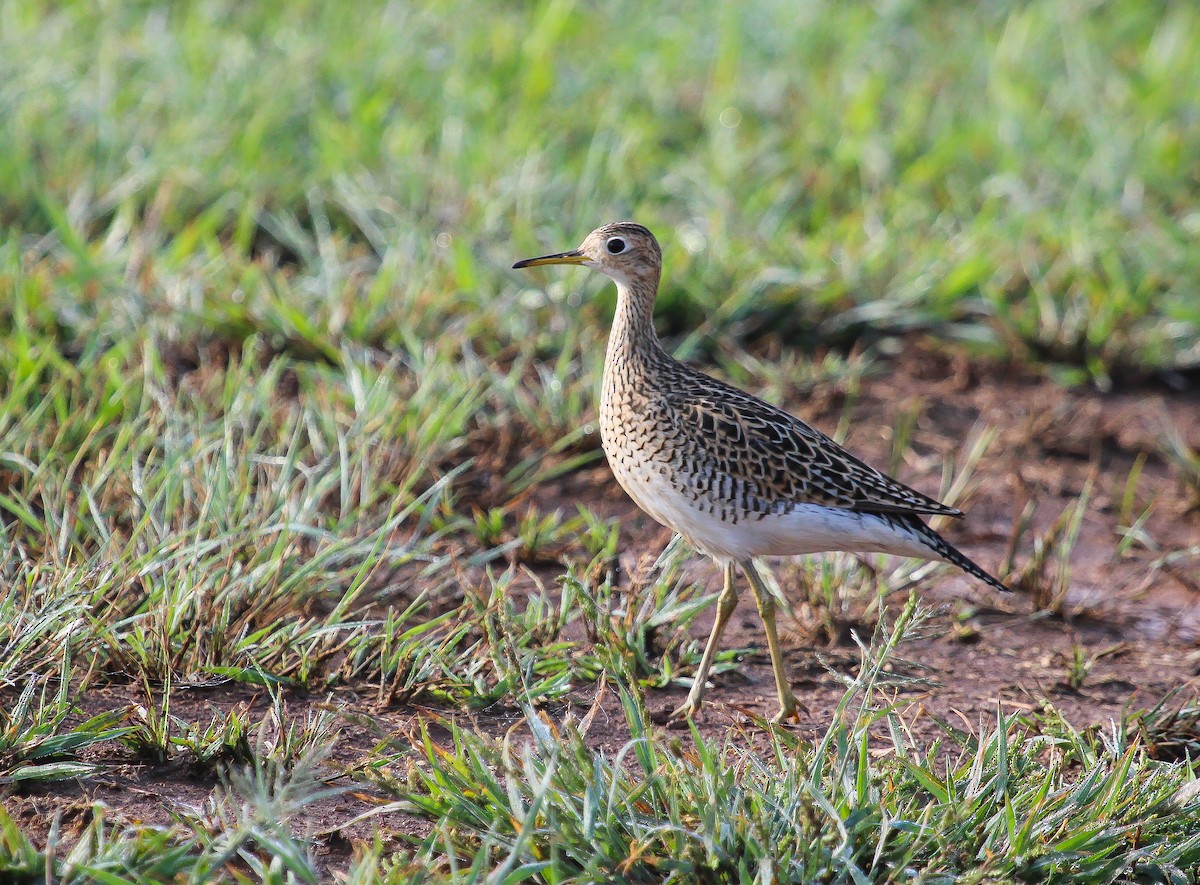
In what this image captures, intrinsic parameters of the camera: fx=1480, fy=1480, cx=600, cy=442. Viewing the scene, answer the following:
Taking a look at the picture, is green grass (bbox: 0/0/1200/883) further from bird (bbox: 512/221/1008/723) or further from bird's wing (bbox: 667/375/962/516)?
bird's wing (bbox: 667/375/962/516)

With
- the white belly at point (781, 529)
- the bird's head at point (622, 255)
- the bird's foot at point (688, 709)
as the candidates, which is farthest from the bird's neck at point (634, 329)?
the bird's foot at point (688, 709)

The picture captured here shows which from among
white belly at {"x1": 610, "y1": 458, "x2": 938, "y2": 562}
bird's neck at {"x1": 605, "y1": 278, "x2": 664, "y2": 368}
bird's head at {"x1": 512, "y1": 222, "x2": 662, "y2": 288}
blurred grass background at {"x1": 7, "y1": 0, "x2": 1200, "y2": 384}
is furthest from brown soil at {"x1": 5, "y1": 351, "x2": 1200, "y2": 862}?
bird's head at {"x1": 512, "y1": 222, "x2": 662, "y2": 288}

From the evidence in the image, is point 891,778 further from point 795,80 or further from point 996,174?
point 795,80

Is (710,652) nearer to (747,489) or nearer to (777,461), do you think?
(747,489)

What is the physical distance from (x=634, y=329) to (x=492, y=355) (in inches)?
60.8

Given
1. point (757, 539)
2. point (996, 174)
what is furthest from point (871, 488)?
point (996, 174)

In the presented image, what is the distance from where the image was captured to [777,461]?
178 inches

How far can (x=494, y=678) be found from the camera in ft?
14.4

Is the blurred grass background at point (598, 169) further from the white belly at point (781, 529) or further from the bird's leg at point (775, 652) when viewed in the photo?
the bird's leg at point (775, 652)

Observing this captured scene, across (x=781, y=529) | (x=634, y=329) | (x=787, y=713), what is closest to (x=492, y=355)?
(x=634, y=329)

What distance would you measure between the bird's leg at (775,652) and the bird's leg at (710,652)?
0.10 m

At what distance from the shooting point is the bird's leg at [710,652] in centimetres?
439

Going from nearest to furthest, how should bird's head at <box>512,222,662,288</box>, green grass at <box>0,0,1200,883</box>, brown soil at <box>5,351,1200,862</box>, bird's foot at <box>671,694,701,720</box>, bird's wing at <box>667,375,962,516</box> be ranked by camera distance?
green grass at <box>0,0,1200,883</box> < brown soil at <box>5,351,1200,862</box> < bird's foot at <box>671,694,701,720</box> < bird's wing at <box>667,375,962,516</box> < bird's head at <box>512,222,662,288</box>

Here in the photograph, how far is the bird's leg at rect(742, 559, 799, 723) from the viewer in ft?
14.4
